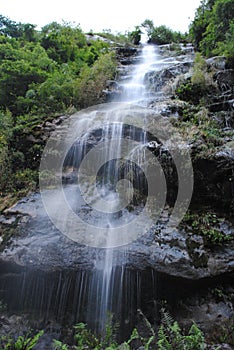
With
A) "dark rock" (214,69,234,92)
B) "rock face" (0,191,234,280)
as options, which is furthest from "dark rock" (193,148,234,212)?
"dark rock" (214,69,234,92)

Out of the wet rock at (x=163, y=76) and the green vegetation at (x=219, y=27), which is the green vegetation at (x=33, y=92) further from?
the green vegetation at (x=219, y=27)

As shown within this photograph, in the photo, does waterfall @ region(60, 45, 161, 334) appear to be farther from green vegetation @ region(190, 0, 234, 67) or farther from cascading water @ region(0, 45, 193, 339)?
green vegetation @ region(190, 0, 234, 67)

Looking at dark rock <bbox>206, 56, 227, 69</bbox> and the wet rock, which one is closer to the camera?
dark rock <bbox>206, 56, 227, 69</bbox>

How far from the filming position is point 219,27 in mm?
9523

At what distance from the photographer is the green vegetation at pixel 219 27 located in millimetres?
8701

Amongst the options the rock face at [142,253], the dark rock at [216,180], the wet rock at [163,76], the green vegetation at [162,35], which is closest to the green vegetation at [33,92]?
the rock face at [142,253]

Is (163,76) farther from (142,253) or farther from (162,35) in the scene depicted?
(162,35)

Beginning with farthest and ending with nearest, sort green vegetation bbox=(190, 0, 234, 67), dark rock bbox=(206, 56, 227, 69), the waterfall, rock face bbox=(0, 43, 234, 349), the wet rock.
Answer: the wet rock, dark rock bbox=(206, 56, 227, 69), green vegetation bbox=(190, 0, 234, 67), the waterfall, rock face bbox=(0, 43, 234, 349)

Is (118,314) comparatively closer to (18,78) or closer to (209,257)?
(209,257)

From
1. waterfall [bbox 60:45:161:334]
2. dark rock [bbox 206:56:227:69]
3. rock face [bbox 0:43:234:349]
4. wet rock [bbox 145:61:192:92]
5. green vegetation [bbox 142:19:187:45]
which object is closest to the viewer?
rock face [bbox 0:43:234:349]

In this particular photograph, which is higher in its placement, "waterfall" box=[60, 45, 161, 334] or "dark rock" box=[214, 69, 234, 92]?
"dark rock" box=[214, 69, 234, 92]

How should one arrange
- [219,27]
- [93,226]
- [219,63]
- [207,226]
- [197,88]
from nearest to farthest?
[207,226] < [93,226] < [197,88] < [219,63] < [219,27]

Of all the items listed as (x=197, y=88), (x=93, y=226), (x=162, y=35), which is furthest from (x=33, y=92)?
(x=162, y=35)

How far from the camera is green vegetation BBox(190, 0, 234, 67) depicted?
8701 millimetres
